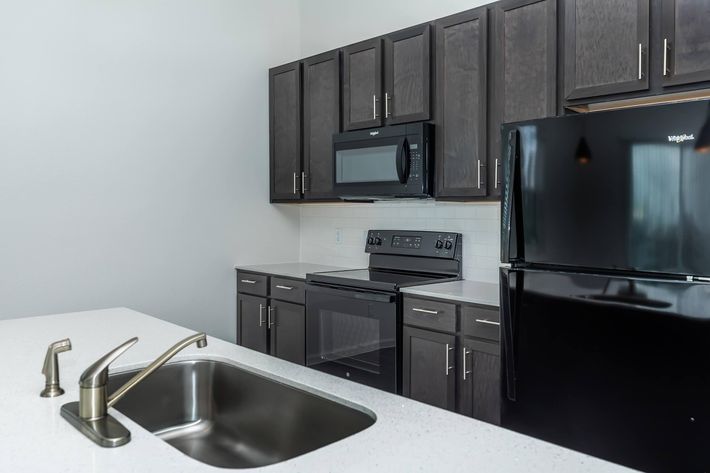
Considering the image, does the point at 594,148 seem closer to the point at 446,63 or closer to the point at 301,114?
the point at 446,63

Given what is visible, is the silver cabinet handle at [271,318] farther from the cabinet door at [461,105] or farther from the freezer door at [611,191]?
the freezer door at [611,191]

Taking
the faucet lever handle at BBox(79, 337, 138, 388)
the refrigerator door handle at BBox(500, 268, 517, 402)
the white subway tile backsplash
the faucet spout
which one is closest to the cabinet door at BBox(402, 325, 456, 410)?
the refrigerator door handle at BBox(500, 268, 517, 402)

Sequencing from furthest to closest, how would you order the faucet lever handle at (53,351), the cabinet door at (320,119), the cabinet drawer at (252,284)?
the cabinet drawer at (252,284)
the cabinet door at (320,119)
the faucet lever handle at (53,351)

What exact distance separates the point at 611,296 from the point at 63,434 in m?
1.63

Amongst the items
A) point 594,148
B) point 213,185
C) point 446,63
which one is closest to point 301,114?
point 213,185

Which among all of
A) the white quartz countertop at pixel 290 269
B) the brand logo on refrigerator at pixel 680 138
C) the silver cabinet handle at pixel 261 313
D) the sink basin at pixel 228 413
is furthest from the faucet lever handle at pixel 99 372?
the silver cabinet handle at pixel 261 313

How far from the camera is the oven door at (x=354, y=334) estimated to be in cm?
293

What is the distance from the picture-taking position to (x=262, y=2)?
4270 mm

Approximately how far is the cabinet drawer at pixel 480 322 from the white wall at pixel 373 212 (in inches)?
25.5

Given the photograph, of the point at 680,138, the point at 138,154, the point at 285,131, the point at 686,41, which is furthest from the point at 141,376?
the point at 285,131

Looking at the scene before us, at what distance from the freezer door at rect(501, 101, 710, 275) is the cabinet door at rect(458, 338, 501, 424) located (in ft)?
1.92

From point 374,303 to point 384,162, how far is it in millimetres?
832

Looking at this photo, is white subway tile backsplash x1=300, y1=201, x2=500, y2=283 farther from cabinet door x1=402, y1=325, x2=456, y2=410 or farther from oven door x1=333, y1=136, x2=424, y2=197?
cabinet door x1=402, y1=325, x2=456, y2=410

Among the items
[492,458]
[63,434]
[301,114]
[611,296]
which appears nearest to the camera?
[492,458]
